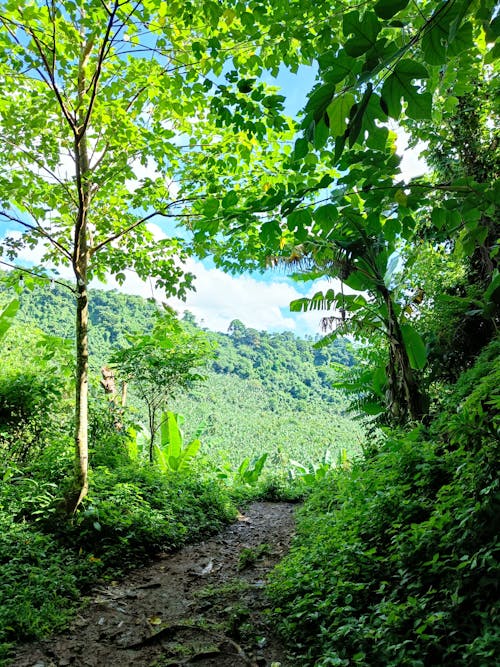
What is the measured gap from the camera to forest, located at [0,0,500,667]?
1684 millimetres

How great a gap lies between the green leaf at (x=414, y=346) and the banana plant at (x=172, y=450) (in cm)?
447

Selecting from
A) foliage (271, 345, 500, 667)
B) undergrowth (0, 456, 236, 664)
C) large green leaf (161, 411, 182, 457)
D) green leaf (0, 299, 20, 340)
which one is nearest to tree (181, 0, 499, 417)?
foliage (271, 345, 500, 667)

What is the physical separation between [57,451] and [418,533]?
472 cm

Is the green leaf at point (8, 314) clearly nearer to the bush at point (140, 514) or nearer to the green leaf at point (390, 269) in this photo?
the bush at point (140, 514)

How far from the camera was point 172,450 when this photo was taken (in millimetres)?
8188

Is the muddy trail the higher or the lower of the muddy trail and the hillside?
the lower

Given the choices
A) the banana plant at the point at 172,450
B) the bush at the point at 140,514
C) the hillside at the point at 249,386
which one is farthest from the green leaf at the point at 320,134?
the hillside at the point at 249,386

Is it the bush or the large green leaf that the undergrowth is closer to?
the bush

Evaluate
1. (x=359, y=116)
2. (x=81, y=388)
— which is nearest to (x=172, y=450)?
(x=81, y=388)

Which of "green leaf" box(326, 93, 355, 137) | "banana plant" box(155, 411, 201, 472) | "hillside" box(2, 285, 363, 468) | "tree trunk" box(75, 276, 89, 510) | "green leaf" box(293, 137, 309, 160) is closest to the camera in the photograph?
"green leaf" box(326, 93, 355, 137)

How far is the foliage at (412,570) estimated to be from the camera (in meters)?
2.00

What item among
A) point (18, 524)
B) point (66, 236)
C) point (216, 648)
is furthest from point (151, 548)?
point (66, 236)

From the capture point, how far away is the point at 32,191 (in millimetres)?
4582

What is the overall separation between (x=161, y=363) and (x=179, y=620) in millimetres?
4252
